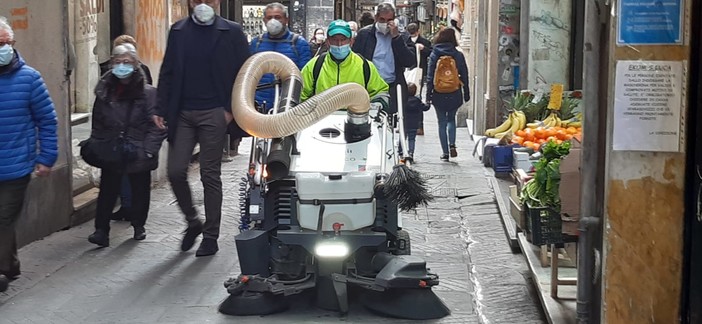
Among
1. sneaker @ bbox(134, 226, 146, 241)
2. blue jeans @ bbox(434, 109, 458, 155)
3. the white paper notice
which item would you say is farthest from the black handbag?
blue jeans @ bbox(434, 109, 458, 155)

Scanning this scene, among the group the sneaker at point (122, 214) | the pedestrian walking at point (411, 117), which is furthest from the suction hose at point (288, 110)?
the pedestrian walking at point (411, 117)

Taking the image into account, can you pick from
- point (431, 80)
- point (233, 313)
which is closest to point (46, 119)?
point (233, 313)

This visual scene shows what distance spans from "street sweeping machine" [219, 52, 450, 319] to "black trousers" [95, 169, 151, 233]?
81.5 inches

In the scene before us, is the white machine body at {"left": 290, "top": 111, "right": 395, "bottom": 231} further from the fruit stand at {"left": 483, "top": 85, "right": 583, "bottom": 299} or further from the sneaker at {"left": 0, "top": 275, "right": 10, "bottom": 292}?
the sneaker at {"left": 0, "top": 275, "right": 10, "bottom": 292}

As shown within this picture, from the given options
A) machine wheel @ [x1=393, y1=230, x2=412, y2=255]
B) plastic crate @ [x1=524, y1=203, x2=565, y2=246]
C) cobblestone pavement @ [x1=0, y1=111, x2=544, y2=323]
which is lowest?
cobblestone pavement @ [x1=0, y1=111, x2=544, y2=323]

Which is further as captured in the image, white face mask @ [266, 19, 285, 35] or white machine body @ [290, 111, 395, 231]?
white face mask @ [266, 19, 285, 35]

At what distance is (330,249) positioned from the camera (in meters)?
7.57

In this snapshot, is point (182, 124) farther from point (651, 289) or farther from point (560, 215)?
point (651, 289)

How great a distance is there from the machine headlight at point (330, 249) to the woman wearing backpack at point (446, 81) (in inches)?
A: 329

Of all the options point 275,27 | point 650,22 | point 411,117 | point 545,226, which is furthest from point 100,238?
point 411,117

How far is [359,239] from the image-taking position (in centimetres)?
761

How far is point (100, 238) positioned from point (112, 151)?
0.73 meters

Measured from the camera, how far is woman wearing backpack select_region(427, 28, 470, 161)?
15711 mm

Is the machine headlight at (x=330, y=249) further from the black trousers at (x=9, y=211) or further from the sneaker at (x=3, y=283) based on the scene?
the sneaker at (x=3, y=283)
